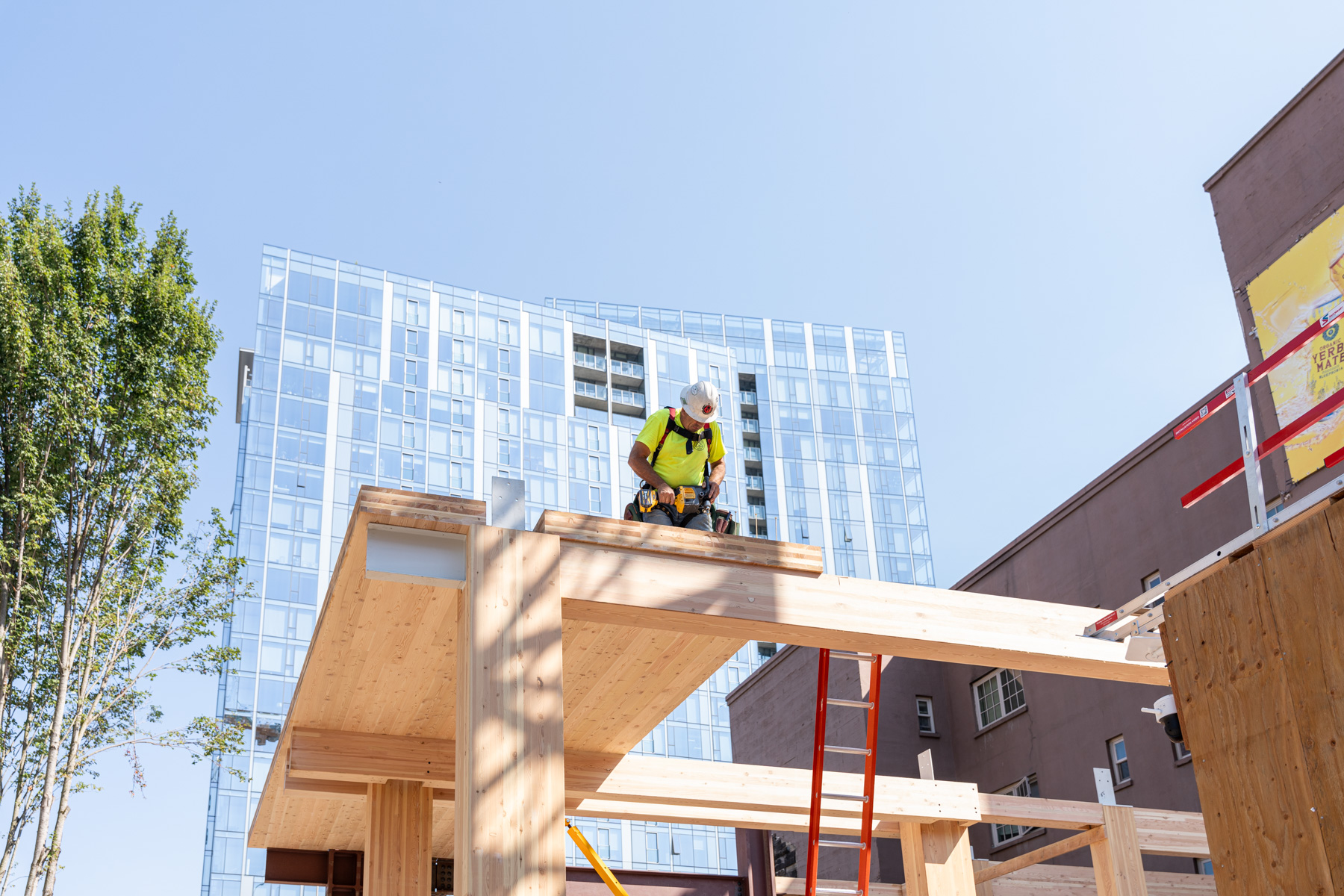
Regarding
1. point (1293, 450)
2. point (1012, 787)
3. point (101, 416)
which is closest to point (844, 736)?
point (1012, 787)

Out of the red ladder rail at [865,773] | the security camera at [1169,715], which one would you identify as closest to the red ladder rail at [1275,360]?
the security camera at [1169,715]

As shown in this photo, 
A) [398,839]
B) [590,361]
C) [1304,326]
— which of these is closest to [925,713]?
[1304,326]

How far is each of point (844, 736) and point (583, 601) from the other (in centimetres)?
2468

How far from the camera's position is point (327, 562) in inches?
2694

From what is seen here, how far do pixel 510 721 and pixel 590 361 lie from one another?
257ft

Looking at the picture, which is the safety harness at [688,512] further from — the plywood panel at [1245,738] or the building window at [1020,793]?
the building window at [1020,793]

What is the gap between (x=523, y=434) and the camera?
257 feet

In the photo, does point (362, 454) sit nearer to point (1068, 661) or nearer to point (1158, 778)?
point (1158, 778)

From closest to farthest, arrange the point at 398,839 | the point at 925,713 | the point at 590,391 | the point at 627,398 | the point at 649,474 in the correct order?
1. the point at 649,474
2. the point at 398,839
3. the point at 925,713
4. the point at 590,391
5. the point at 627,398

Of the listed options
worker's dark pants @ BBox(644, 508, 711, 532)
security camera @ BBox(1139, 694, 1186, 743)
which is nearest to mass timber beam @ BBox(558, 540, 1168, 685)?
security camera @ BBox(1139, 694, 1186, 743)

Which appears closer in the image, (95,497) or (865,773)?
(865,773)

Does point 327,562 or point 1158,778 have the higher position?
point 327,562

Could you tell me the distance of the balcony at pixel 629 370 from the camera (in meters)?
84.9

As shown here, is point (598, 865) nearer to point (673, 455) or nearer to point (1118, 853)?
point (673, 455)
